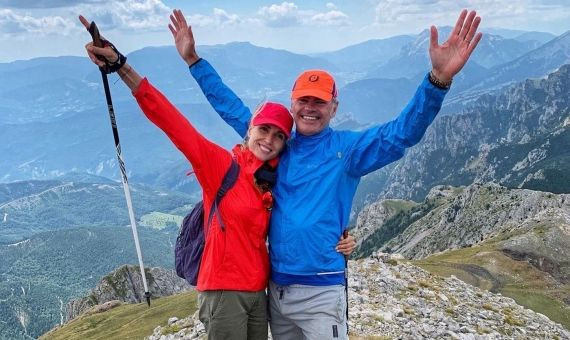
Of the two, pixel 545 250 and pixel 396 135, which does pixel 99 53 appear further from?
pixel 545 250

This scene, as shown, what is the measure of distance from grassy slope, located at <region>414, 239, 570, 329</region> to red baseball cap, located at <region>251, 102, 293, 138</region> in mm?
48958

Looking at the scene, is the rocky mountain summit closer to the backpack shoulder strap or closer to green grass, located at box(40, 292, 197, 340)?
the backpack shoulder strap

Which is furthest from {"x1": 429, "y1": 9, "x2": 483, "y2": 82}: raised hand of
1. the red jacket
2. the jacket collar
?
the red jacket

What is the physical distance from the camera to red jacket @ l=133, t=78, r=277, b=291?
8375 millimetres

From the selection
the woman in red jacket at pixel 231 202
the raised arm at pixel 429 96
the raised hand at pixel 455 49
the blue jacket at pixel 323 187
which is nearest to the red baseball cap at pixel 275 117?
the woman in red jacket at pixel 231 202

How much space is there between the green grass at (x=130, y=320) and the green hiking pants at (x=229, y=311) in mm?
37078

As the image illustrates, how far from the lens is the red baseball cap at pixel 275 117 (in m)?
9.11

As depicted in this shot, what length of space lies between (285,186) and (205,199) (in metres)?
1.48

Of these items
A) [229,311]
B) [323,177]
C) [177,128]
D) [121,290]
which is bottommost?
[121,290]

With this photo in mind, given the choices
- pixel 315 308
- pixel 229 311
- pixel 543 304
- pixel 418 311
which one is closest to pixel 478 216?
pixel 543 304

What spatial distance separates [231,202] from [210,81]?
3.83 metres

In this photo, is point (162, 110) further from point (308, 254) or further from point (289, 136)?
point (308, 254)

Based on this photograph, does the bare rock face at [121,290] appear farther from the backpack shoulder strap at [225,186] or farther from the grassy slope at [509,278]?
the backpack shoulder strap at [225,186]

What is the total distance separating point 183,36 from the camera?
11164mm
